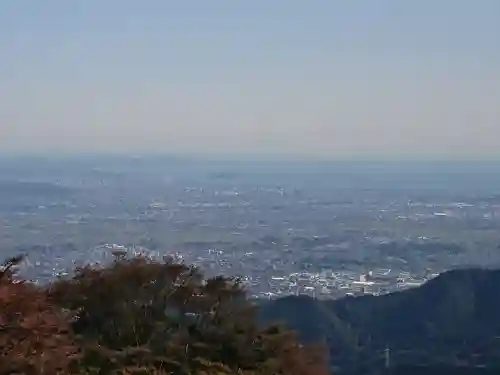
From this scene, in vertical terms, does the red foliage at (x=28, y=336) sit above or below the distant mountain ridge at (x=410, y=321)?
above

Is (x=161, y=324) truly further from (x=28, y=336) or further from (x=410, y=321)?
(x=410, y=321)

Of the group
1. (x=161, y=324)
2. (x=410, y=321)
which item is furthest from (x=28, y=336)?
(x=410, y=321)

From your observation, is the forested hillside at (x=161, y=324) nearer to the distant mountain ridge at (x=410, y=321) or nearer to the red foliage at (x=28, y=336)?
the red foliage at (x=28, y=336)

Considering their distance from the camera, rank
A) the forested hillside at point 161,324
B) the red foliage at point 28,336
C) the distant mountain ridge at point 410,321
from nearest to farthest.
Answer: the red foliage at point 28,336, the forested hillside at point 161,324, the distant mountain ridge at point 410,321

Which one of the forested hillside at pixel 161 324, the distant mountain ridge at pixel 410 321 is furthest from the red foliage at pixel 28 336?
the distant mountain ridge at pixel 410 321

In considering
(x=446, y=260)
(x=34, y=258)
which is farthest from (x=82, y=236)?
(x=446, y=260)

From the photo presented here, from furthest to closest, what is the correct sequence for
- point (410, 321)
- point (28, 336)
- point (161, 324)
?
point (410, 321) → point (161, 324) → point (28, 336)

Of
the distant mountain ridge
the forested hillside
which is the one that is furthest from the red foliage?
the distant mountain ridge

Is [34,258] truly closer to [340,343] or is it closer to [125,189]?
[340,343]

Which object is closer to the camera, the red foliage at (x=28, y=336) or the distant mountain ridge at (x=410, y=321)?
the red foliage at (x=28, y=336)

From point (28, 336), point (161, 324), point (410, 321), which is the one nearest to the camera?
point (28, 336)
